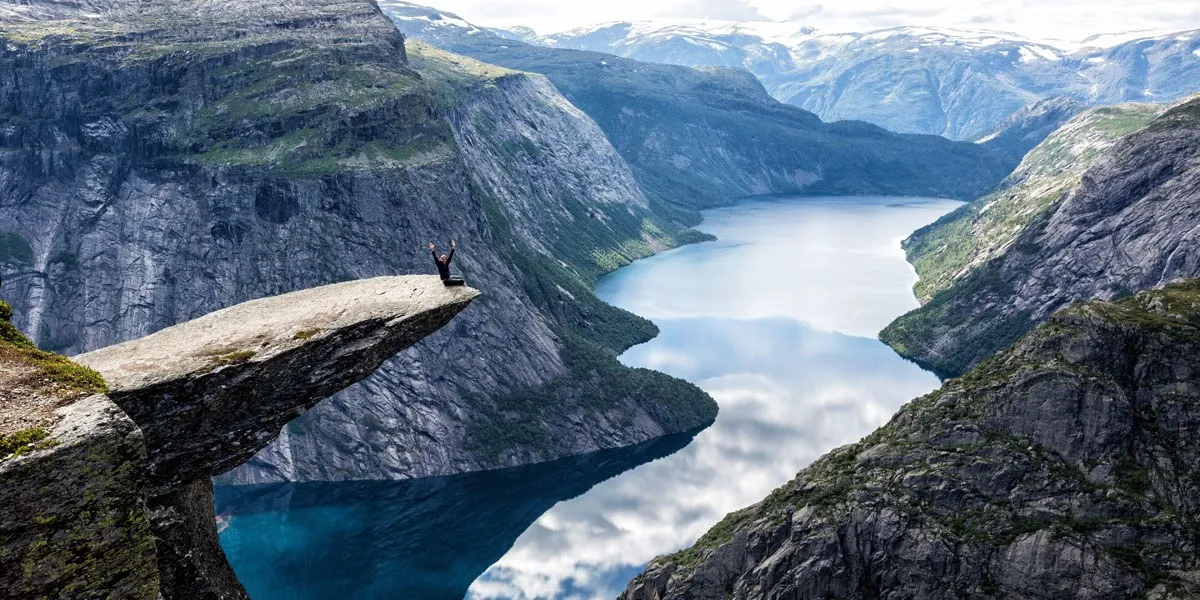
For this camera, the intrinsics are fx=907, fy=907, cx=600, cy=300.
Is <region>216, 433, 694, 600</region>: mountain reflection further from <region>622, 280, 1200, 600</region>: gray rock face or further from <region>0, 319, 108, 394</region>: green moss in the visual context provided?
<region>0, 319, 108, 394</region>: green moss

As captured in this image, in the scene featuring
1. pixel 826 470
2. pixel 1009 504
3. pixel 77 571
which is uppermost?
pixel 77 571

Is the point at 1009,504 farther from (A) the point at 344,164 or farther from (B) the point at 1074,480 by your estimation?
(A) the point at 344,164

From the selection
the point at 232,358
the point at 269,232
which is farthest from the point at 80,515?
the point at 269,232

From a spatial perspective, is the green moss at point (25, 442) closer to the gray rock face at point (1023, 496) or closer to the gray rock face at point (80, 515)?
the gray rock face at point (80, 515)

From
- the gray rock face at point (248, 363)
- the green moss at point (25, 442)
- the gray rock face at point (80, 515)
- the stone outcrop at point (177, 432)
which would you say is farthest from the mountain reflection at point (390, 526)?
the green moss at point (25, 442)

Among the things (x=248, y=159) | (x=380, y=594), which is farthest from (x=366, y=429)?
(x=248, y=159)

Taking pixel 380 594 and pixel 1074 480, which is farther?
pixel 380 594

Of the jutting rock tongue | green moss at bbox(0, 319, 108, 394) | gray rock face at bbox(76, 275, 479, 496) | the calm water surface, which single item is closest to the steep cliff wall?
the calm water surface
